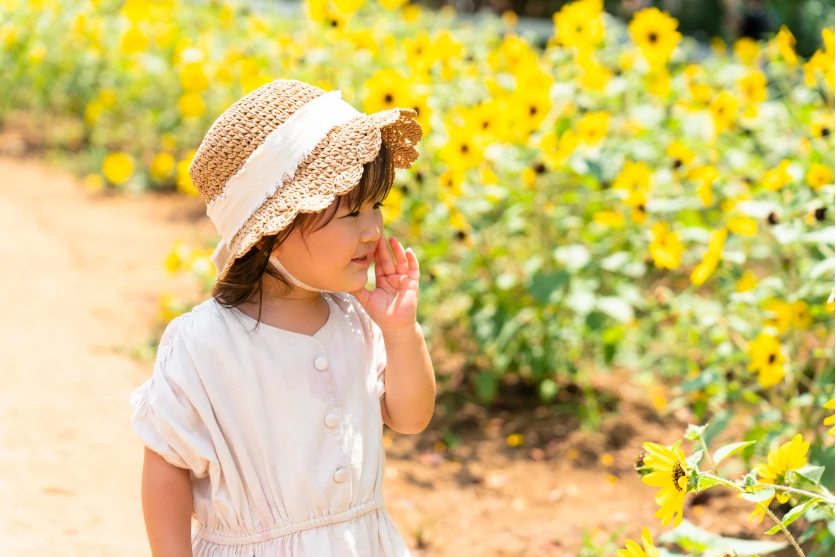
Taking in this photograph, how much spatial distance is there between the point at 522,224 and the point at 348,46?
0.89 metres

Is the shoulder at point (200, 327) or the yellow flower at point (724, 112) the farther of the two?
the yellow flower at point (724, 112)

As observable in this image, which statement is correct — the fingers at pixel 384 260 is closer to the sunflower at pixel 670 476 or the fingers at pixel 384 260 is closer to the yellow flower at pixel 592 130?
the sunflower at pixel 670 476

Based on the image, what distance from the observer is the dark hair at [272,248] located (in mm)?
1483

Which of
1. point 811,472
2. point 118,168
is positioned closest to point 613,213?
point 811,472

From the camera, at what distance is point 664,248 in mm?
2668

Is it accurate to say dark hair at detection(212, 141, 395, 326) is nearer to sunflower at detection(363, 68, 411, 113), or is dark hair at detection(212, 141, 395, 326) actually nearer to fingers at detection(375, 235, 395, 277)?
fingers at detection(375, 235, 395, 277)

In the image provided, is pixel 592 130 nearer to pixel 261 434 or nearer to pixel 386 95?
pixel 386 95

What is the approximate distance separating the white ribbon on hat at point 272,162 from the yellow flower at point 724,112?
6.52 ft

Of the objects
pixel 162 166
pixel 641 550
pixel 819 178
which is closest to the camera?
pixel 641 550

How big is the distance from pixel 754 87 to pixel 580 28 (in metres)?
0.64

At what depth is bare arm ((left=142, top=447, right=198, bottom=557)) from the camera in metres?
1.46

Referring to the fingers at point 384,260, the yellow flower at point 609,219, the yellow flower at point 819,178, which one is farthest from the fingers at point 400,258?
the yellow flower at point 609,219

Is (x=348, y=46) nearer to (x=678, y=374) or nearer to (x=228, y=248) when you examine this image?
(x=678, y=374)

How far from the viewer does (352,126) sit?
58.7 inches
